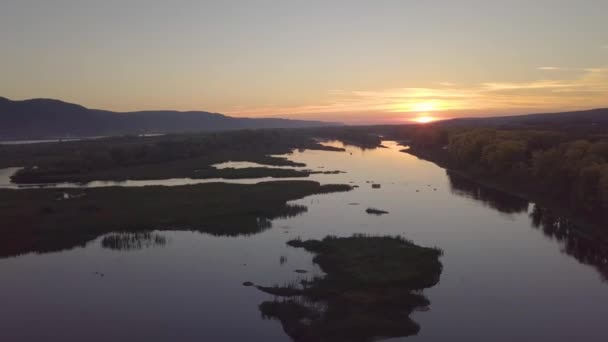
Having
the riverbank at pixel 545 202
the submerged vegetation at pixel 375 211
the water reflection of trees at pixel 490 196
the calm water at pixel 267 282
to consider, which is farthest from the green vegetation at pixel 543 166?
the submerged vegetation at pixel 375 211

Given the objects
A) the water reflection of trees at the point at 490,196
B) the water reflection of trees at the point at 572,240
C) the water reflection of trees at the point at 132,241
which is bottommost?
the water reflection of trees at the point at 572,240

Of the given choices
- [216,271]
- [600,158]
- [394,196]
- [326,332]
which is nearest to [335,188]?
[394,196]

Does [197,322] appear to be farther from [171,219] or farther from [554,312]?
[171,219]

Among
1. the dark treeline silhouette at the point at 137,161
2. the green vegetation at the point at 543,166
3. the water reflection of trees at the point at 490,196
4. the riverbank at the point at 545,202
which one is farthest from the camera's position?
the dark treeline silhouette at the point at 137,161

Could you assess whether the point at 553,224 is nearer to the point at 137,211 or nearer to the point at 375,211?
the point at 375,211

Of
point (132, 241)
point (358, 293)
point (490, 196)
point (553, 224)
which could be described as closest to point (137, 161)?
point (132, 241)

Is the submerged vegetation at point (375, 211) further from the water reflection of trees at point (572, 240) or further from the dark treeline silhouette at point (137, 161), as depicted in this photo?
the dark treeline silhouette at point (137, 161)

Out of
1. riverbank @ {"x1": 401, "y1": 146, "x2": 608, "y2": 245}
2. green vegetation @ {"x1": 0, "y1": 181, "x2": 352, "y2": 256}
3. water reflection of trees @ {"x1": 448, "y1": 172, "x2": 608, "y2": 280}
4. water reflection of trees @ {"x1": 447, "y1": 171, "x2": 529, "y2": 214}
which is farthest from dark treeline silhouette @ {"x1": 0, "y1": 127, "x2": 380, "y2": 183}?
riverbank @ {"x1": 401, "y1": 146, "x2": 608, "y2": 245}

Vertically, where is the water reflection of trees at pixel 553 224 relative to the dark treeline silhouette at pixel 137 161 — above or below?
below
